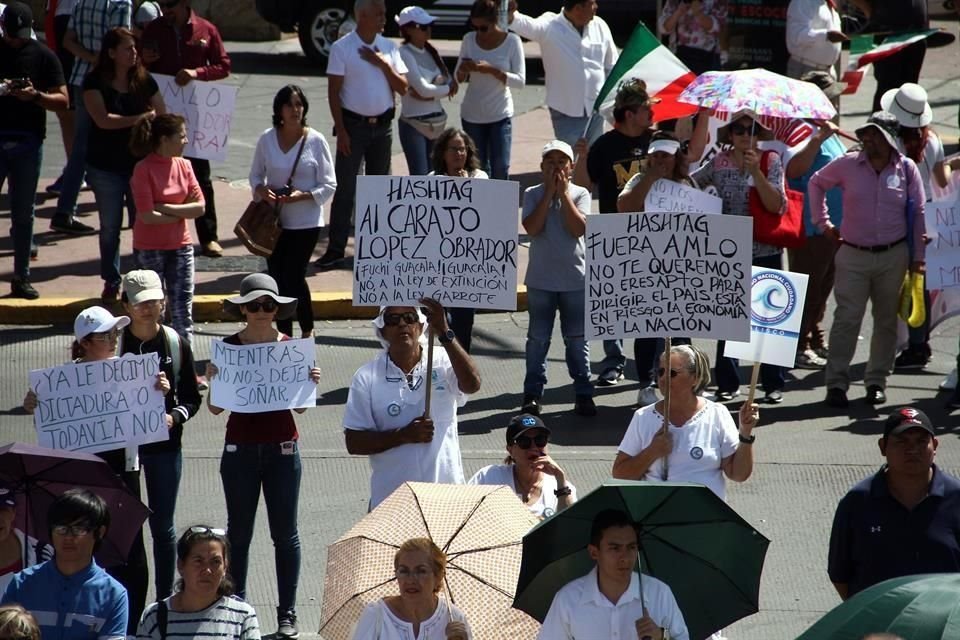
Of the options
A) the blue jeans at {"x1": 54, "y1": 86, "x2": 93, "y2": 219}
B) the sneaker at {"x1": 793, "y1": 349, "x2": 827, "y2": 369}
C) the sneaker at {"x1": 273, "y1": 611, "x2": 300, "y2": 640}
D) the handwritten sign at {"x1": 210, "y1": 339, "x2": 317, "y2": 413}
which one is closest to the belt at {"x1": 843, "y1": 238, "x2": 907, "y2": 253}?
the sneaker at {"x1": 793, "y1": 349, "x2": 827, "y2": 369}

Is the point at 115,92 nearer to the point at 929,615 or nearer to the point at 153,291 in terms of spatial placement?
the point at 153,291

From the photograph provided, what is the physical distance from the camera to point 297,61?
846 inches

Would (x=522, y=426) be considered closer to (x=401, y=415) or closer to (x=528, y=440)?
(x=528, y=440)

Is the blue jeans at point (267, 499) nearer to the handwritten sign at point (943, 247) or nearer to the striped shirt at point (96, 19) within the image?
the handwritten sign at point (943, 247)

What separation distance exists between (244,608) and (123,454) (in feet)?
4.97

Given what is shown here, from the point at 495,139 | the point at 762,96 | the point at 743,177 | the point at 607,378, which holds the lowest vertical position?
the point at 607,378

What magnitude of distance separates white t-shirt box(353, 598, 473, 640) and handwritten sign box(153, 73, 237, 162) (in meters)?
7.31

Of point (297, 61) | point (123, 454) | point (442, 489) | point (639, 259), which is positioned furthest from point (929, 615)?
point (297, 61)

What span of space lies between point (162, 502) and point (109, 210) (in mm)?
4680

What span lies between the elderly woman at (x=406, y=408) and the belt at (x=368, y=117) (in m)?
5.72

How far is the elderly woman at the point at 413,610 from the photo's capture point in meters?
6.20

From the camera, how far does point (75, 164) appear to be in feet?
45.1

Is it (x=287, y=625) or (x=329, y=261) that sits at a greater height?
(x=329, y=261)

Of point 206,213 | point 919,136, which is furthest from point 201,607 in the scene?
point 206,213
